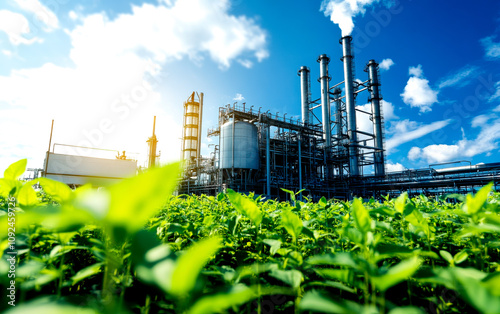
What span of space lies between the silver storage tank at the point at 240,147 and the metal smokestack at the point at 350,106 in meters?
8.81

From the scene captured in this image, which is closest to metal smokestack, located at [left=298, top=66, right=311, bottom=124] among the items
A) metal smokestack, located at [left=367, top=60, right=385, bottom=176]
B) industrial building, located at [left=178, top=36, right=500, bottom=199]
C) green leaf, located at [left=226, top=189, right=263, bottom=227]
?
industrial building, located at [left=178, top=36, right=500, bottom=199]

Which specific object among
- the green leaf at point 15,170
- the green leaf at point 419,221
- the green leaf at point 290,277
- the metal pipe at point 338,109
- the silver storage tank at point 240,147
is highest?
the metal pipe at point 338,109

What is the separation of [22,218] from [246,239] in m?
1.34

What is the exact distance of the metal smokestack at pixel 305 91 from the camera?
24.7 meters

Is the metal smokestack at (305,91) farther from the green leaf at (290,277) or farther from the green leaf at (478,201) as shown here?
the green leaf at (290,277)

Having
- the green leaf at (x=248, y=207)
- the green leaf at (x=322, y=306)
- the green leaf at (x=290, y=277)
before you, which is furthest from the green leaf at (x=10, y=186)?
the green leaf at (x=322, y=306)

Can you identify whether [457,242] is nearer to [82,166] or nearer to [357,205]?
[357,205]

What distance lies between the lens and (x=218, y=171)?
19547 mm

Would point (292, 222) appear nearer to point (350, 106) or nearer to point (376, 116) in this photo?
point (350, 106)

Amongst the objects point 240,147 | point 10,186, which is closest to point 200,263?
point 10,186

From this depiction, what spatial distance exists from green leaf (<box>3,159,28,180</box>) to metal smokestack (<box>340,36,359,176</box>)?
22.5 metres

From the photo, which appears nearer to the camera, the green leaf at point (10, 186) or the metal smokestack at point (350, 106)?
the green leaf at point (10, 186)

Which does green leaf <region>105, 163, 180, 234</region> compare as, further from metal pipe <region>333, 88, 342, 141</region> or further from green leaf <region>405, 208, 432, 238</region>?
metal pipe <region>333, 88, 342, 141</region>

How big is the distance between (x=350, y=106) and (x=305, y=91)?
5552 millimetres
